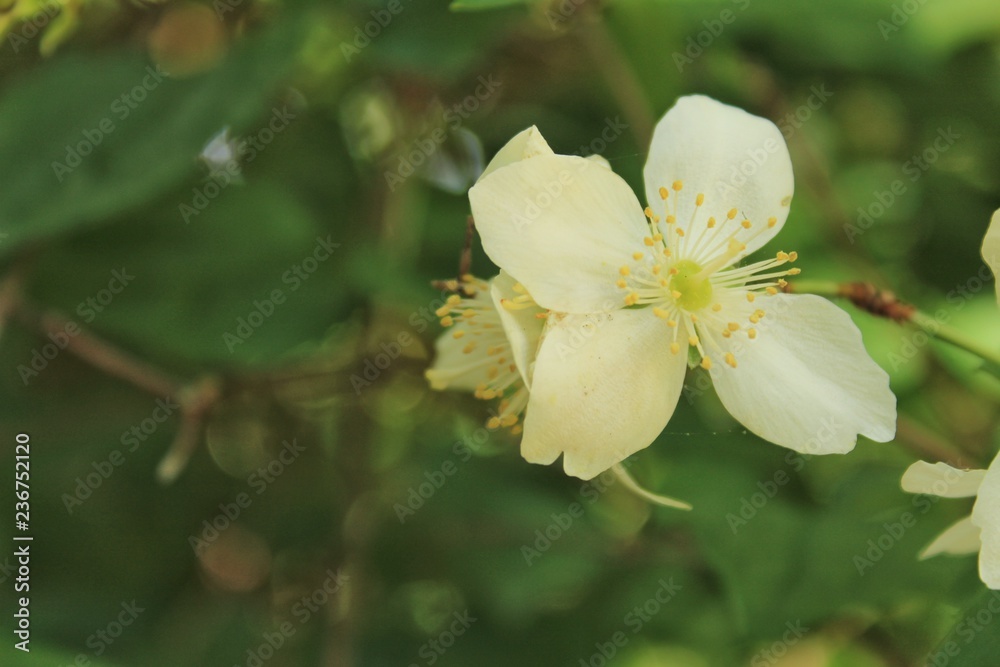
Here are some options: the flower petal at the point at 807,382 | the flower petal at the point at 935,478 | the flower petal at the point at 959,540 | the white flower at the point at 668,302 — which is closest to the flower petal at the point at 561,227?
the white flower at the point at 668,302

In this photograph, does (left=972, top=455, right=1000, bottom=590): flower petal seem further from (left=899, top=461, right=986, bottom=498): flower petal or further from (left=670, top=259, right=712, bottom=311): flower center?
(left=670, top=259, right=712, bottom=311): flower center

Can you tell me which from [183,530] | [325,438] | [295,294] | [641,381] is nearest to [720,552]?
[641,381]

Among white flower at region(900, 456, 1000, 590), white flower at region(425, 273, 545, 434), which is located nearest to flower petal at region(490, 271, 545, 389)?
white flower at region(425, 273, 545, 434)

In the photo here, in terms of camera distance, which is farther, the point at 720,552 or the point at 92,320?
the point at 92,320

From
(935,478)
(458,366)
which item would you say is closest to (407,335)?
(458,366)

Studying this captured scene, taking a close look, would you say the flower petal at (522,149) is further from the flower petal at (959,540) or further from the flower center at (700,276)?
the flower petal at (959,540)

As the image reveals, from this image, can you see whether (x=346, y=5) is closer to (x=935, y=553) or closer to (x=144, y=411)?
(x=144, y=411)

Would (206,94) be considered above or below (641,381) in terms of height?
above
